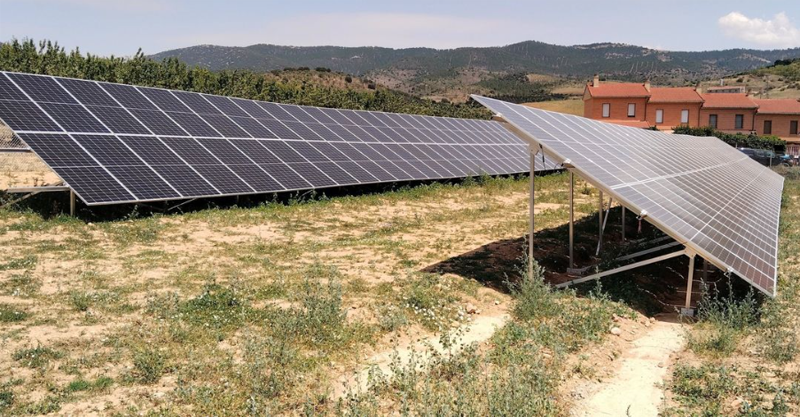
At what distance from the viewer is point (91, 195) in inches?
587

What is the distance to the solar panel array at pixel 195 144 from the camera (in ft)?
53.2

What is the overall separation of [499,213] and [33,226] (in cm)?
1373

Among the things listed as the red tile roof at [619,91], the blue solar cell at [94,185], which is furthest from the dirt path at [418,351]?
the red tile roof at [619,91]

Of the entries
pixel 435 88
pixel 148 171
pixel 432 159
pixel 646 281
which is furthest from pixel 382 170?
pixel 435 88

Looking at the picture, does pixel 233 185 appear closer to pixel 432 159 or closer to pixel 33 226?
pixel 33 226

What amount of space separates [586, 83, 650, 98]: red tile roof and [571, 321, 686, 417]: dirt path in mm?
61386

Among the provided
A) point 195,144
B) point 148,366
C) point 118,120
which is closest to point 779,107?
point 195,144

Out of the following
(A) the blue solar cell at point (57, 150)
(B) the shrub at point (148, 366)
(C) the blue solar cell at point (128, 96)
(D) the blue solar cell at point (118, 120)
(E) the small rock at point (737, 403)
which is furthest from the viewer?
(C) the blue solar cell at point (128, 96)

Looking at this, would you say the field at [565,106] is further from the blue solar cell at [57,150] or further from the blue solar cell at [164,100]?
the blue solar cell at [57,150]

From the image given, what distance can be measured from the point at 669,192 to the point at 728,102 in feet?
208

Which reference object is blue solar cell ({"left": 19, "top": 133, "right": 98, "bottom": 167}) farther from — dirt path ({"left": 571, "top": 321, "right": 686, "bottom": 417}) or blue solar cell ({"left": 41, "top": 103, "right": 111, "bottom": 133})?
dirt path ({"left": 571, "top": 321, "right": 686, "bottom": 417})

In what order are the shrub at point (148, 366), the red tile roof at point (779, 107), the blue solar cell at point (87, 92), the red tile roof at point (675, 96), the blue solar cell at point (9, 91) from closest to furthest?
the shrub at point (148, 366) → the blue solar cell at point (9, 91) → the blue solar cell at point (87, 92) → the red tile roof at point (779, 107) → the red tile roof at point (675, 96)

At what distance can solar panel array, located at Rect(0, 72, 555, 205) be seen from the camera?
53.2ft

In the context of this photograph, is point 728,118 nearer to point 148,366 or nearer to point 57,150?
point 57,150
